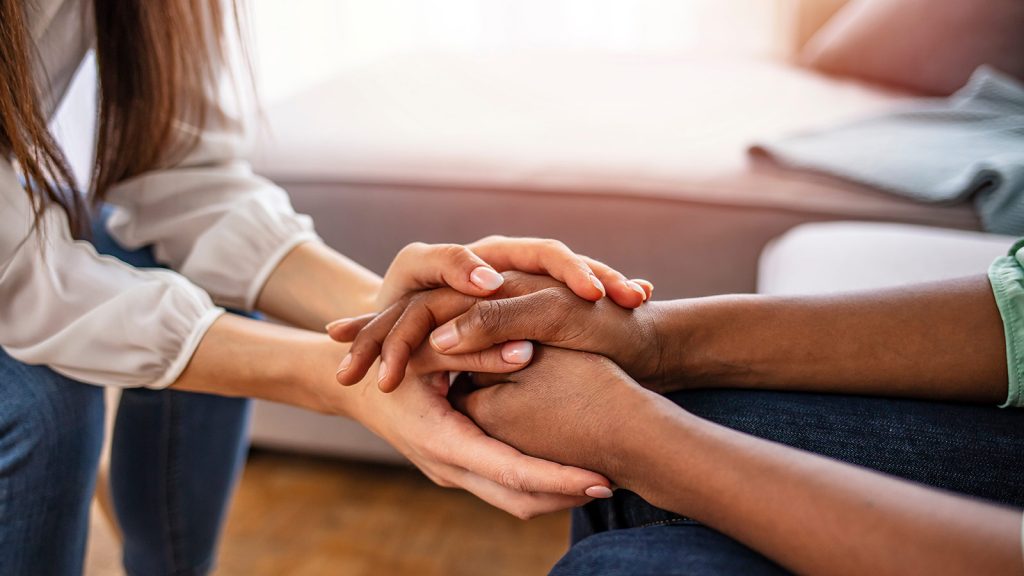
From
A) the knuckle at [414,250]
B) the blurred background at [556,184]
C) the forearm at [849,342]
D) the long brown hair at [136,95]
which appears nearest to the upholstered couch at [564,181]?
the blurred background at [556,184]

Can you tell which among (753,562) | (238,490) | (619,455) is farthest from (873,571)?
(238,490)

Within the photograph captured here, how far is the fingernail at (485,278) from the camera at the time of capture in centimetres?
76

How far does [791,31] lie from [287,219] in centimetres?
176

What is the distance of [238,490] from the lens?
1467mm

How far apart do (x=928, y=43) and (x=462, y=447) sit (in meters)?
1.34

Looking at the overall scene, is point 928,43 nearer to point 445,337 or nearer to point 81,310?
point 445,337

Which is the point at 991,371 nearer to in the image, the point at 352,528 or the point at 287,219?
the point at 287,219

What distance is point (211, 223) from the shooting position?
0.98 metres

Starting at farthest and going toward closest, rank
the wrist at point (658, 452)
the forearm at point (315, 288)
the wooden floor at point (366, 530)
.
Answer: the wooden floor at point (366, 530), the forearm at point (315, 288), the wrist at point (658, 452)

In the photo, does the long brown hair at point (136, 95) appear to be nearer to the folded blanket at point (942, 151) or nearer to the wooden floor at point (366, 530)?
the wooden floor at point (366, 530)

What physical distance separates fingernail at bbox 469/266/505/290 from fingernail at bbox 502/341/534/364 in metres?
0.06

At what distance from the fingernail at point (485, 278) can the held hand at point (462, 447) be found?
57 mm

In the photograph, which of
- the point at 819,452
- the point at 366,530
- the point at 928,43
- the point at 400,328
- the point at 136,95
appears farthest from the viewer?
the point at 928,43

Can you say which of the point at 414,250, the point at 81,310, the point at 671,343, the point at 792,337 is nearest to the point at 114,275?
Result: the point at 81,310
